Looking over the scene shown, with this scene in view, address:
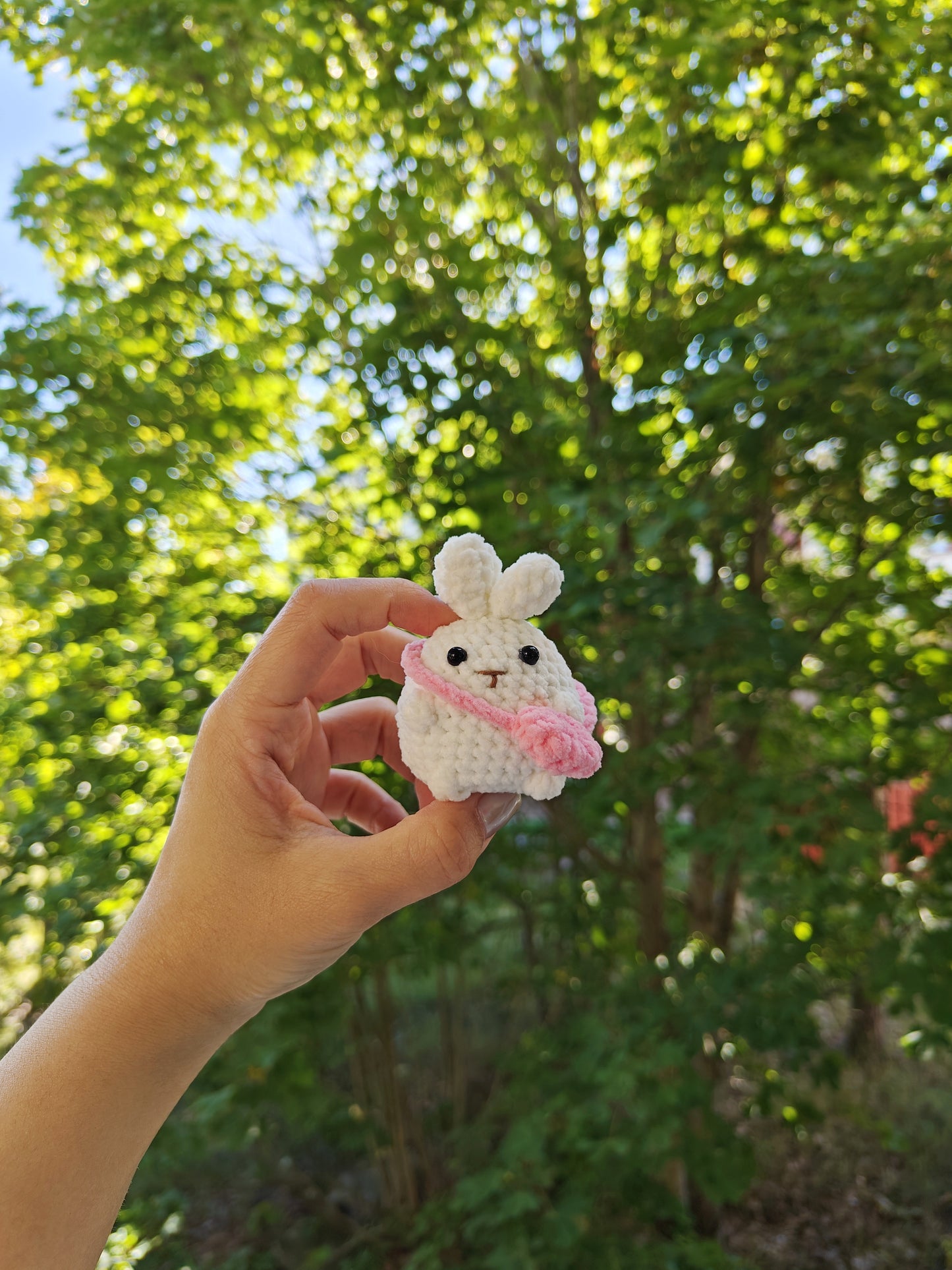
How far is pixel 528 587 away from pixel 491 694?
13cm

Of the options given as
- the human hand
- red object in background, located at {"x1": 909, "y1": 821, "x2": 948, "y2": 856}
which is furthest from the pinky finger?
red object in background, located at {"x1": 909, "y1": 821, "x2": 948, "y2": 856}

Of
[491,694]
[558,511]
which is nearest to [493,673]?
[491,694]

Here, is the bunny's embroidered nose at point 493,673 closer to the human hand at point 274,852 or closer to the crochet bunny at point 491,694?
the crochet bunny at point 491,694

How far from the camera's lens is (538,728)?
757mm

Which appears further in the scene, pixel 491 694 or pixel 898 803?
pixel 898 803

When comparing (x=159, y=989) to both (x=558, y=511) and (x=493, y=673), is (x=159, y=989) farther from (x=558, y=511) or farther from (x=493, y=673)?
(x=558, y=511)

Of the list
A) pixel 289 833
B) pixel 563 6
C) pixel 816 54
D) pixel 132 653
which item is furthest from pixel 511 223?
pixel 289 833

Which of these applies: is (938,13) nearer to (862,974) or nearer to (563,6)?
(563,6)

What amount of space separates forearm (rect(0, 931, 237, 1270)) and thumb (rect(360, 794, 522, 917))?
27 centimetres

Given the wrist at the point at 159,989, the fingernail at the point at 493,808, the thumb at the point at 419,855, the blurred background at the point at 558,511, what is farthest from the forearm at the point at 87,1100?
the blurred background at the point at 558,511

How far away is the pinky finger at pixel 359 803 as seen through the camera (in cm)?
118

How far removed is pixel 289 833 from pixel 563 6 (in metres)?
2.36

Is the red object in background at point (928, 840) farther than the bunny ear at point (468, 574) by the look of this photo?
Yes

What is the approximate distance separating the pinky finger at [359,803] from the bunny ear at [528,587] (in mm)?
444
